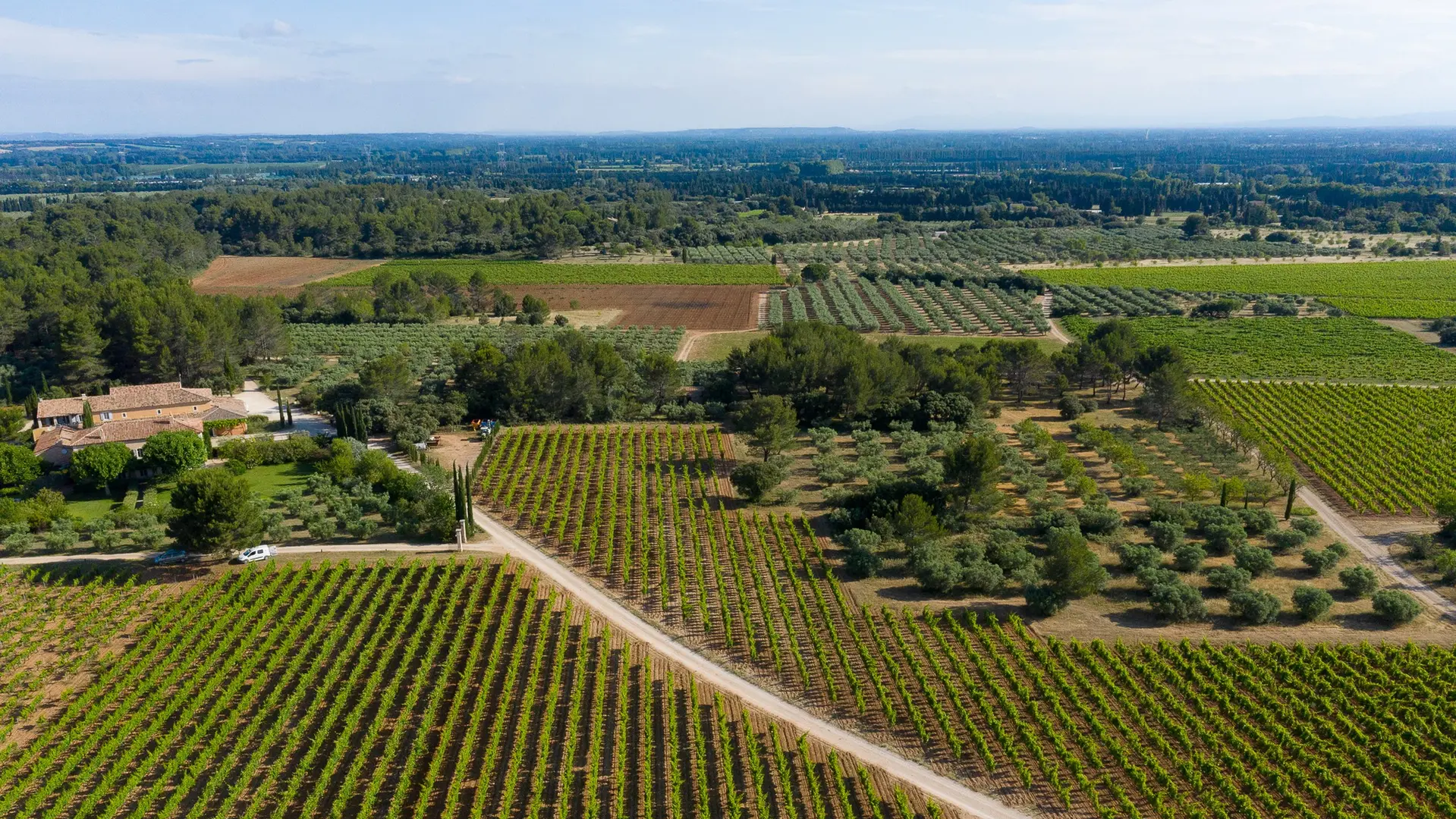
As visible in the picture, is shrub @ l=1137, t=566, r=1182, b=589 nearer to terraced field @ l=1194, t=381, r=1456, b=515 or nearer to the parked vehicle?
terraced field @ l=1194, t=381, r=1456, b=515

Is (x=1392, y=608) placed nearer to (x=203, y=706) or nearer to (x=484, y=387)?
(x=203, y=706)

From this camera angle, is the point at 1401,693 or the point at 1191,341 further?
the point at 1191,341

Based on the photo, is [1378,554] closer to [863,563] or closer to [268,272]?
[863,563]

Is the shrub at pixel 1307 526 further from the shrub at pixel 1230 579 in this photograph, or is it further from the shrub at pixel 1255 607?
the shrub at pixel 1255 607

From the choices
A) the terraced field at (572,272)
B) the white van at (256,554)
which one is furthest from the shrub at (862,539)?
the terraced field at (572,272)

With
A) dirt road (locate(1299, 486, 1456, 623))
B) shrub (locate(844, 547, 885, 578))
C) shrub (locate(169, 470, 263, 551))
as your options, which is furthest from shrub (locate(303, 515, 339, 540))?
dirt road (locate(1299, 486, 1456, 623))

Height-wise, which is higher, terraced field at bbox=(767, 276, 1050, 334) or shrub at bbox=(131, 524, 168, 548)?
terraced field at bbox=(767, 276, 1050, 334)

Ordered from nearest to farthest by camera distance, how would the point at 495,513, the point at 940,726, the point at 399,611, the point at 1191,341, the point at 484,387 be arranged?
1. the point at 940,726
2. the point at 399,611
3. the point at 495,513
4. the point at 484,387
5. the point at 1191,341

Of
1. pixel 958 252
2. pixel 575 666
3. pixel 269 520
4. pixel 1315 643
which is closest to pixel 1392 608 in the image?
pixel 1315 643
